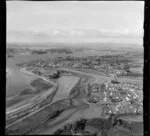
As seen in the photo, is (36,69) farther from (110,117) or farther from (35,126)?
(110,117)

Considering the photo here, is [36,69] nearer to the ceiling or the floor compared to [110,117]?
nearer to the ceiling

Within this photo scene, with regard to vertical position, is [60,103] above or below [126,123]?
above

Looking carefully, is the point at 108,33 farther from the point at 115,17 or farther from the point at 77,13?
the point at 77,13

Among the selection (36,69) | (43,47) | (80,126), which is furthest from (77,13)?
(80,126)

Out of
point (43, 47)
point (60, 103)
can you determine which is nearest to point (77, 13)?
point (43, 47)

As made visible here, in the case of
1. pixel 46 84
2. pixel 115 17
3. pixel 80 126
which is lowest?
pixel 80 126

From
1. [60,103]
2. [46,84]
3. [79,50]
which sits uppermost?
[79,50]
